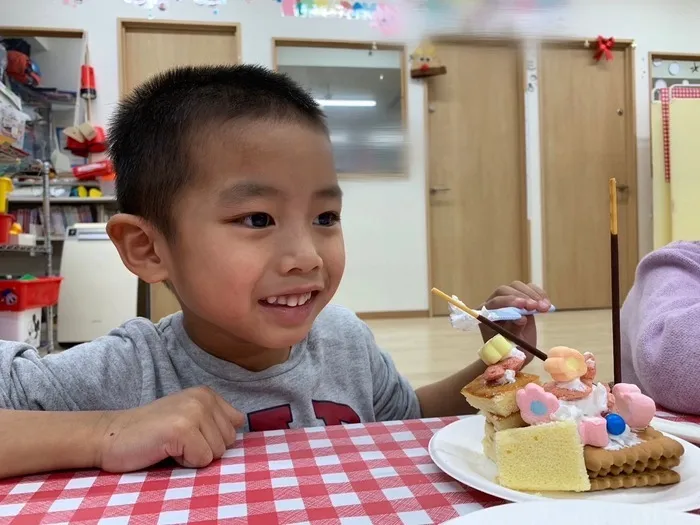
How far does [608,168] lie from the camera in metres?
4.33

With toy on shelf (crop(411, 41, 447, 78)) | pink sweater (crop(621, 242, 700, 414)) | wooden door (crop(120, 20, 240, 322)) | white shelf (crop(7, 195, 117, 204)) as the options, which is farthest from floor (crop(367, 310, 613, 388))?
wooden door (crop(120, 20, 240, 322))

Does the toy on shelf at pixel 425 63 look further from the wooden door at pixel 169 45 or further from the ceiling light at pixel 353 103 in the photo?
the wooden door at pixel 169 45

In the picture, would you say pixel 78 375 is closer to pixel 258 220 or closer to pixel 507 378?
pixel 258 220

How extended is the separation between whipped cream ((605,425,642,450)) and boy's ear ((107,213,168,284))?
45 centimetres

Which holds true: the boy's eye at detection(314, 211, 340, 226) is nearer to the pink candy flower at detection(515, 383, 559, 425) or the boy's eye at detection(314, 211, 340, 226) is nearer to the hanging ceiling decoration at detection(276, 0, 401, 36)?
the pink candy flower at detection(515, 383, 559, 425)

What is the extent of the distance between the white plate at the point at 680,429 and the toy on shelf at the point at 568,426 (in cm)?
9

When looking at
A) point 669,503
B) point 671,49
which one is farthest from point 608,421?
point 671,49

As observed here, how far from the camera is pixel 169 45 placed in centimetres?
385

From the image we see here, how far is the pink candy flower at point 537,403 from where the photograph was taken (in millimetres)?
415

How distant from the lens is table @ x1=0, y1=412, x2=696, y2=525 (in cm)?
37

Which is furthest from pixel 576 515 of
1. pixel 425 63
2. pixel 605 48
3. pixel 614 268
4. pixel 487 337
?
pixel 605 48

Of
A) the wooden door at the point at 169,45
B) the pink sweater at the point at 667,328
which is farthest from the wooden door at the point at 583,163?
the pink sweater at the point at 667,328

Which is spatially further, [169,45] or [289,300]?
[169,45]

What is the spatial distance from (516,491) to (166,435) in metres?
0.27
